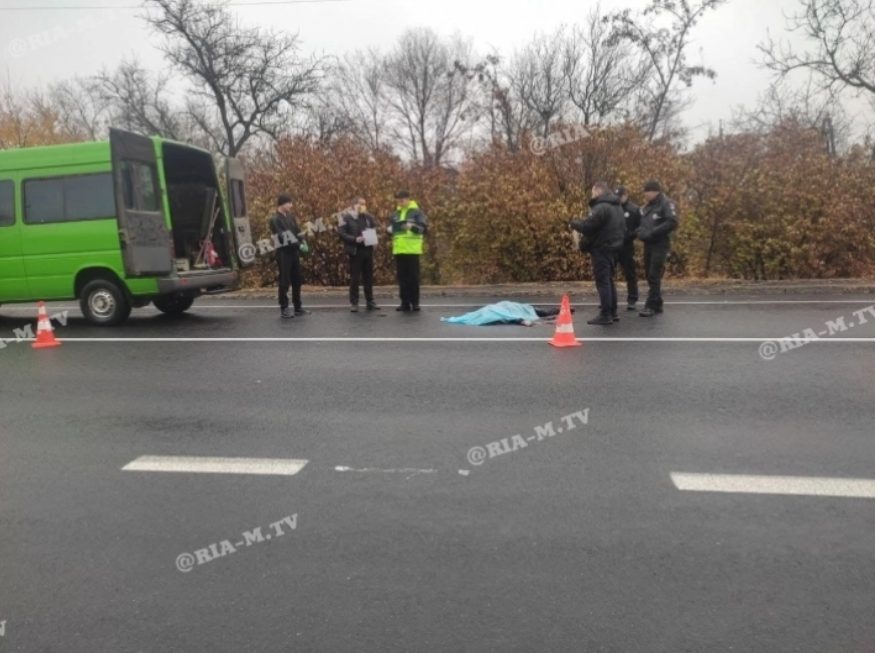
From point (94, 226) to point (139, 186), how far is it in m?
0.85

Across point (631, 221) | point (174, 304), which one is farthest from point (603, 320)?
point (174, 304)

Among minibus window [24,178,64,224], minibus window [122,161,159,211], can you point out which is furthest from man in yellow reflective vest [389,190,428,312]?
minibus window [24,178,64,224]

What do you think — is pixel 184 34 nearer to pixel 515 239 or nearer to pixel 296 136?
pixel 296 136

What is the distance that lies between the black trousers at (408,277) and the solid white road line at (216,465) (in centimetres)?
622

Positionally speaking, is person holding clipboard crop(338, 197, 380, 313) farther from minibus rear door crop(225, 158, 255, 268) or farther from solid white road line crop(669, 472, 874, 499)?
solid white road line crop(669, 472, 874, 499)

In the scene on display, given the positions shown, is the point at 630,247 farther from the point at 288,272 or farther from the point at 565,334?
the point at 288,272

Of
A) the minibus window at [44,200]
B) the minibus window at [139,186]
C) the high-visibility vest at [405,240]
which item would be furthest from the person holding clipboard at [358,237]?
the minibus window at [44,200]

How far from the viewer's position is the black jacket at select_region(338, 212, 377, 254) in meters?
10.3

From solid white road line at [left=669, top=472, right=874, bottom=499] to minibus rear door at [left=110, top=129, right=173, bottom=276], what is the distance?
25.4 feet

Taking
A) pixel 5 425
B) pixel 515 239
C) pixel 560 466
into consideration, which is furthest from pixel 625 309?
pixel 5 425

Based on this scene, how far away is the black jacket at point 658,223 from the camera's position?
30.5 feet

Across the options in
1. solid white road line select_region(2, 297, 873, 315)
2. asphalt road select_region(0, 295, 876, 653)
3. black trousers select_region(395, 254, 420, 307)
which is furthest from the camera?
solid white road line select_region(2, 297, 873, 315)

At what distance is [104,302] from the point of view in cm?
984

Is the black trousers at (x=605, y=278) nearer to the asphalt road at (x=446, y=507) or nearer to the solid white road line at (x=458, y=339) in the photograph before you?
the solid white road line at (x=458, y=339)
